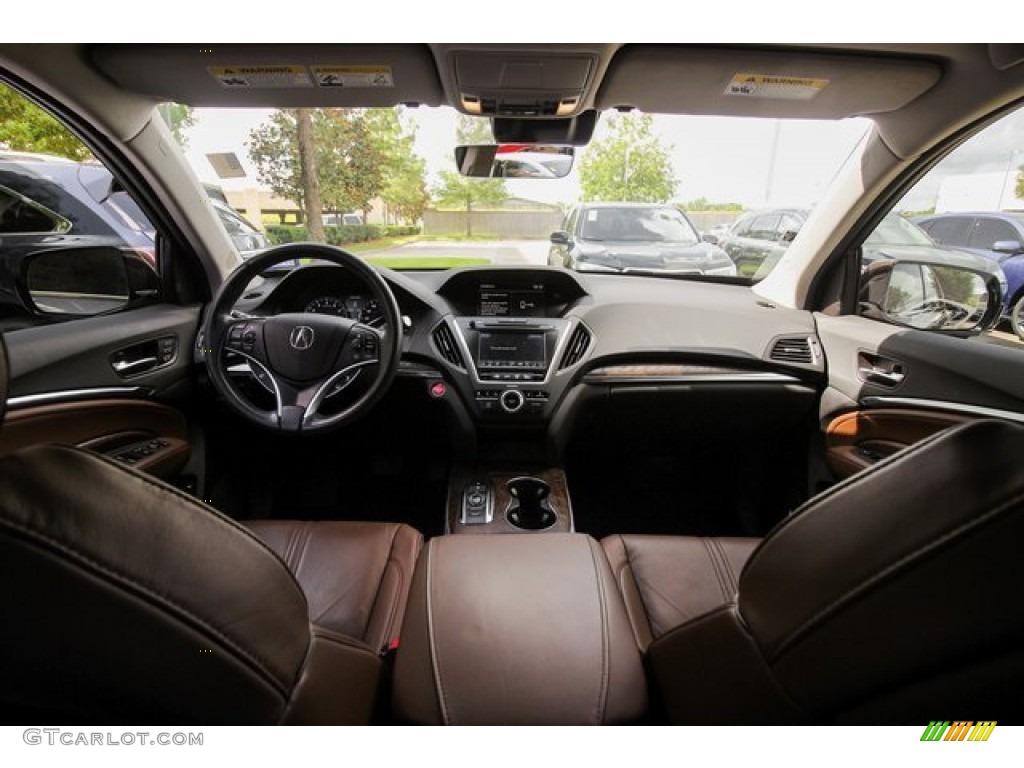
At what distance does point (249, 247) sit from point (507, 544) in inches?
82.9

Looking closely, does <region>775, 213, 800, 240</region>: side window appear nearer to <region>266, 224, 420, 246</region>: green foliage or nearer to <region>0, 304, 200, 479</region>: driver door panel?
<region>266, 224, 420, 246</region>: green foliage

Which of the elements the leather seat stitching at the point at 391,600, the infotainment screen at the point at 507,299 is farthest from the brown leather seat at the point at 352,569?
the infotainment screen at the point at 507,299

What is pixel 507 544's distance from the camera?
129cm

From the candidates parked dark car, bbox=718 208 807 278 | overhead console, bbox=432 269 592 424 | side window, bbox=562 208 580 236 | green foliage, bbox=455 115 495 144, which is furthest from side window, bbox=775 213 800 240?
green foliage, bbox=455 115 495 144

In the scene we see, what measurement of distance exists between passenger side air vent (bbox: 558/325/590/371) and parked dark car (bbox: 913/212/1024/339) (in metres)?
1.52

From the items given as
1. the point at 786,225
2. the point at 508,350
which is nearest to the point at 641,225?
the point at 786,225

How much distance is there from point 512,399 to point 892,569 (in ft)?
5.69

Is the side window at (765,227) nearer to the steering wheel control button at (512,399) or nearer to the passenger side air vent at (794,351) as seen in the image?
the passenger side air vent at (794,351)

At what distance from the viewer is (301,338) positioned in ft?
6.47

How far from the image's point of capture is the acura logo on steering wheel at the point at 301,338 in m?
1.97

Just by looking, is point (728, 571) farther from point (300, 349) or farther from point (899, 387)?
point (300, 349)

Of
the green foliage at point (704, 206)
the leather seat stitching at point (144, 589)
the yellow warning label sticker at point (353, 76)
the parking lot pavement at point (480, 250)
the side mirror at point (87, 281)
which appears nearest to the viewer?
the leather seat stitching at point (144, 589)

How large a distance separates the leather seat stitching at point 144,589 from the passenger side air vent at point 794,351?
2307 millimetres

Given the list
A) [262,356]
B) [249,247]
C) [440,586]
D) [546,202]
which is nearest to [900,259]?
[546,202]
